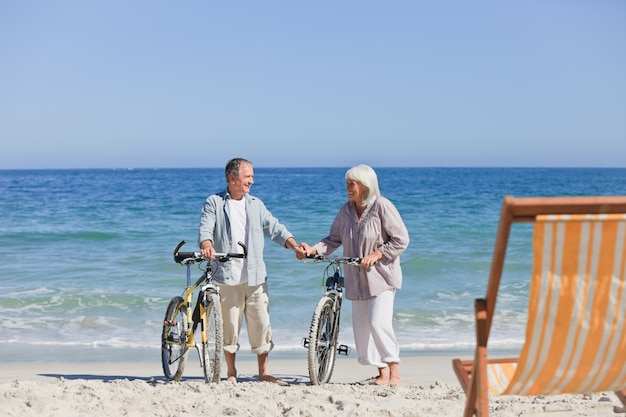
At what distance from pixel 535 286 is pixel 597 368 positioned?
1.49 feet

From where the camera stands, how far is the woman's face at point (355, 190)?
5309mm

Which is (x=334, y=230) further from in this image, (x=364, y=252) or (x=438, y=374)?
(x=438, y=374)

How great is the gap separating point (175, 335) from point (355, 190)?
1.62 metres

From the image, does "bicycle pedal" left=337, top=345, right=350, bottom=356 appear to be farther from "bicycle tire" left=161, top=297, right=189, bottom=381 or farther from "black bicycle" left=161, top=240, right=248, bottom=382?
"bicycle tire" left=161, top=297, right=189, bottom=381

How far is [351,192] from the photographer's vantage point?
534 cm

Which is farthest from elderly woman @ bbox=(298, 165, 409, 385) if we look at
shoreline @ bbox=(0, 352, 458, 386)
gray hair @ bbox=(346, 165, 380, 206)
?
shoreline @ bbox=(0, 352, 458, 386)

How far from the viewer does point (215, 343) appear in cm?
528

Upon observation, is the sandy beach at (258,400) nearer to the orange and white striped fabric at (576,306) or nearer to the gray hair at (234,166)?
the gray hair at (234,166)

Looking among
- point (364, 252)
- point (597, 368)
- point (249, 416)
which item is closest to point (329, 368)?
point (364, 252)

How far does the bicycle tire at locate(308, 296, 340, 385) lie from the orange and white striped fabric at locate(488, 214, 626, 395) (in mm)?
2550

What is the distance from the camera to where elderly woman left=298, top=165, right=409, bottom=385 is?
17.5 ft

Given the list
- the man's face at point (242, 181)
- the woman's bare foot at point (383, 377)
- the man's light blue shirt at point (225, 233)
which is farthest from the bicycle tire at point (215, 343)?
the woman's bare foot at point (383, 377)

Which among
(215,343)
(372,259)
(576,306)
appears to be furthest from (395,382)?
(576,306)

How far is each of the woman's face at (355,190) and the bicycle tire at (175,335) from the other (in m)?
1.36
